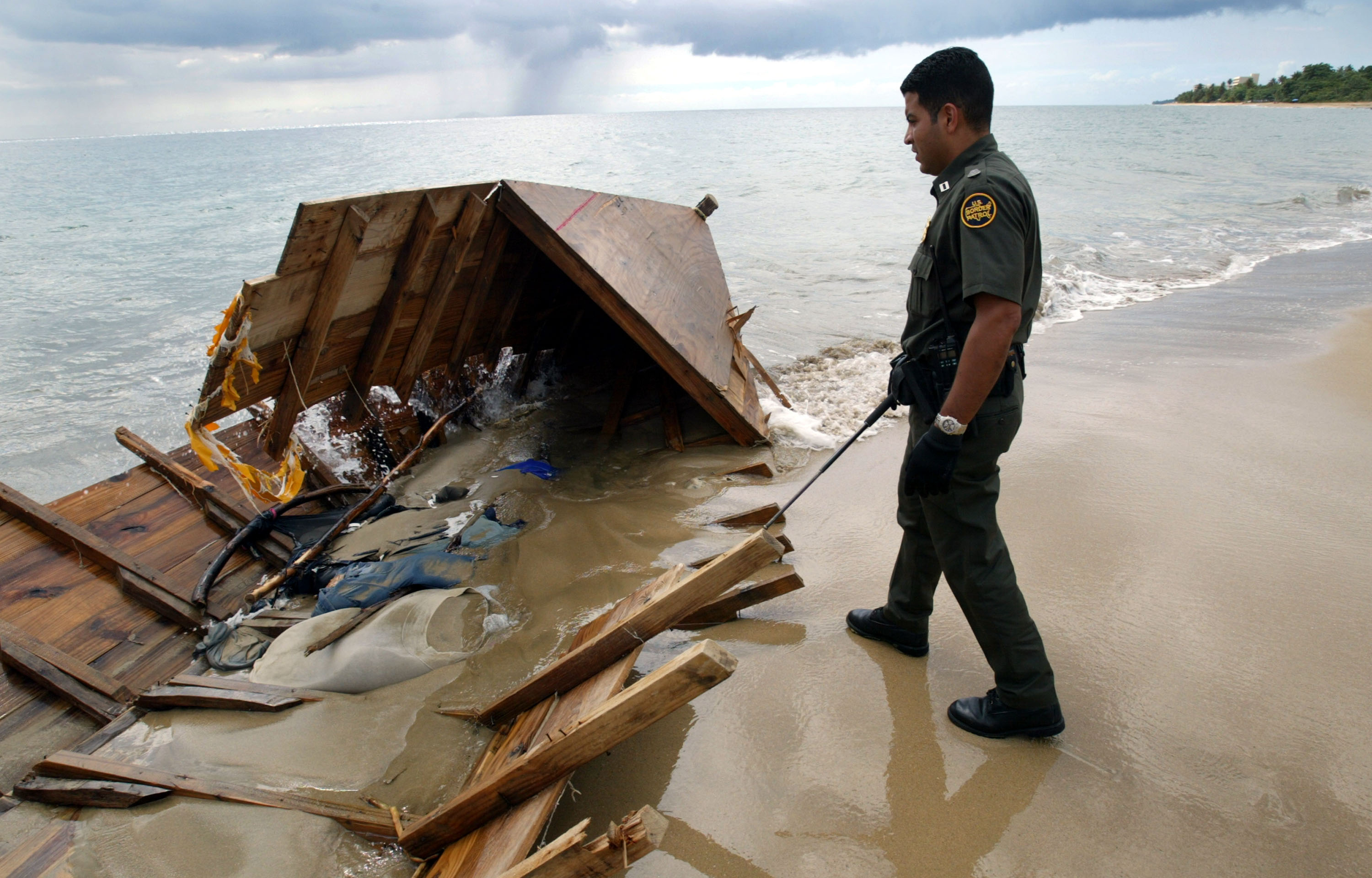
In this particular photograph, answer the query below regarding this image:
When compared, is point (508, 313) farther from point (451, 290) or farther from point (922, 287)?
point (922, 287)

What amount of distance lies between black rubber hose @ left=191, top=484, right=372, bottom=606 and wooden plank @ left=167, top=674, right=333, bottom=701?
816 mm

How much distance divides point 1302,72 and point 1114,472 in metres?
135

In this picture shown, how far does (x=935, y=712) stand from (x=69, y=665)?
3.78 m

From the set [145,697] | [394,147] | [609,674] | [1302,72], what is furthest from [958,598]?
[1302,72]

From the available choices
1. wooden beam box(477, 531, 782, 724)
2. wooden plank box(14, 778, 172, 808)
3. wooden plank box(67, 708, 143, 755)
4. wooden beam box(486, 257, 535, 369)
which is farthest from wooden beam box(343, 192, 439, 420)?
wooden beam box(477, 531, 782, 724)

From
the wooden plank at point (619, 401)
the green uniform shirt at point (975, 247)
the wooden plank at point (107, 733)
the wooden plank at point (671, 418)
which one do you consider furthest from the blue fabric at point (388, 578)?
the green uniform shirt at point (975, 247)

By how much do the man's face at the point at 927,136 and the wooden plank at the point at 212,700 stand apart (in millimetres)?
3236

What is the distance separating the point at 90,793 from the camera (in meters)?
2.69

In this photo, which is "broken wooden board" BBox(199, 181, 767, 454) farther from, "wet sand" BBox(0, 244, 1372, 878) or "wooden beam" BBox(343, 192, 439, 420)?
"wet sand" BBox(0, 244, 1372, 878)

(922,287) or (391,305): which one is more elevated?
(922,287)

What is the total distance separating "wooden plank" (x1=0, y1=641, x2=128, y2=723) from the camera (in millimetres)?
3357

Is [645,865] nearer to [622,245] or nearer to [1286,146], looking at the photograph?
[622,245]

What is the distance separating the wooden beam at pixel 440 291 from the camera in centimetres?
490

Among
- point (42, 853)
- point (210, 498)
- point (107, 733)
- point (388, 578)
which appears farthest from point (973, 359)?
point (210, 498)
